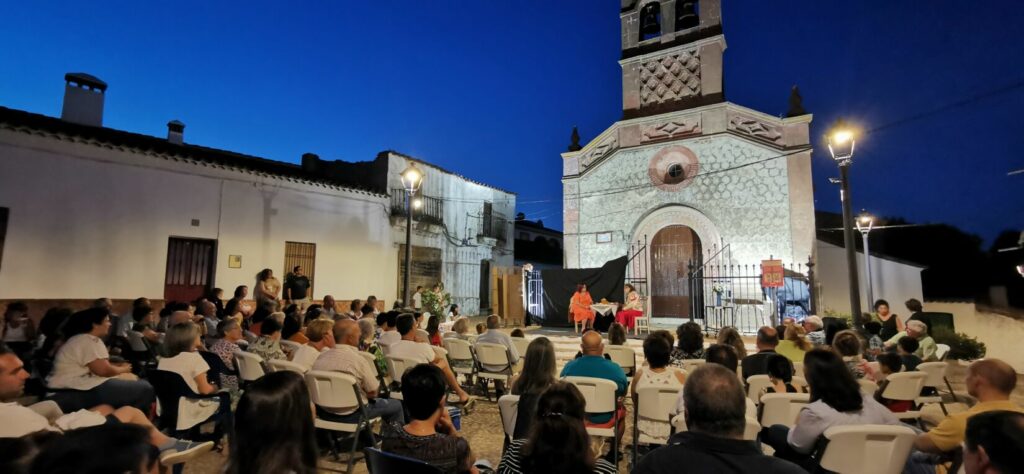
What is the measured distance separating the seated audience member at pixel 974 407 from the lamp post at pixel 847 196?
462 centimetres

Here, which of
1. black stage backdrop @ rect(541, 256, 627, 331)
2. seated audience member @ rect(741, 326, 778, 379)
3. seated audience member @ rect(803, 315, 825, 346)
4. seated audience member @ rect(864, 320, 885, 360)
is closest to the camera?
seated audience member @ rect(741, 326, 778, 379)

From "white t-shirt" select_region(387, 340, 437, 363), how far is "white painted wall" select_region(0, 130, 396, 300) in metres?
7.92

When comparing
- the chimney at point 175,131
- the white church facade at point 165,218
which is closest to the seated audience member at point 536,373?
the white church facade at point 165,218

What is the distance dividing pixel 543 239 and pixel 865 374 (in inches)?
1008

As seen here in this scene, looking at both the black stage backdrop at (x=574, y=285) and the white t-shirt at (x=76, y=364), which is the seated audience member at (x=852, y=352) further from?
the black stage backdrop at (x=574, y=285)

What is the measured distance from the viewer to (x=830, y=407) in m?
2.67

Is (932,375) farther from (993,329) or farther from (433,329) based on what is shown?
(993,329)

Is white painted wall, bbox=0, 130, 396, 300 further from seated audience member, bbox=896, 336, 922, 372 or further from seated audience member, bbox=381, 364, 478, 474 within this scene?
seated audience member, bbox=896, 336, 922, 372

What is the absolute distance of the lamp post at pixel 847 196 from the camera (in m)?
6.75

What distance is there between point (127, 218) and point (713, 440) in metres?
11.5

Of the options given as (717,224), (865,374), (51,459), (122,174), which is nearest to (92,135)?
(122,174)

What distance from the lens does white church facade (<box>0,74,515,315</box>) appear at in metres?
8.33

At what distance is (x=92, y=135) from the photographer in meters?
9.09

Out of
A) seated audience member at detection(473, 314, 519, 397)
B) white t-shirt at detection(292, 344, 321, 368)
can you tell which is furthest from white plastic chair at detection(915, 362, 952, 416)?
white t-shirt at detection(292, 344, 321, 368)
